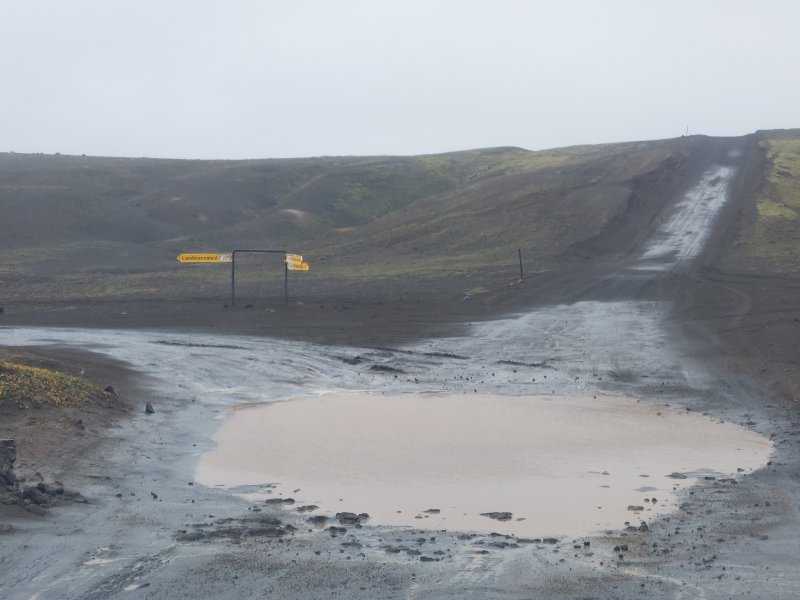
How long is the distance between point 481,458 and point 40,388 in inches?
287

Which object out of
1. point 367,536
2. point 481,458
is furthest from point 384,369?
point 367,536

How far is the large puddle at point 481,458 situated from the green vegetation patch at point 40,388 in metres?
2.52

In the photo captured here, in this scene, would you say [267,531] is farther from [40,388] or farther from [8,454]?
[40,388]

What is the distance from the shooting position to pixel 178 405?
1973 centimetres

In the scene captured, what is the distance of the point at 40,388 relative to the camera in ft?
56.5

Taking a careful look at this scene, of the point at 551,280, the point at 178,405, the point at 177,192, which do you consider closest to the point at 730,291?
the point at 551,280

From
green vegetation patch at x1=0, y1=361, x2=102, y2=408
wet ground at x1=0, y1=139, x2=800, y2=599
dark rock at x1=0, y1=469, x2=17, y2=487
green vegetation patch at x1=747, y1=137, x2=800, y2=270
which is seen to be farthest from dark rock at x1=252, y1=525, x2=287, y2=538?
green vegetation patch at x1=747, y1=137, x2=800, y2=270

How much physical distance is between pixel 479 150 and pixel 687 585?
104 m

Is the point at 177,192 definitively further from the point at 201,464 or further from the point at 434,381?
the point at 201,464

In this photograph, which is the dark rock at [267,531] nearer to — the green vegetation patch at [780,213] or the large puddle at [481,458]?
the large puddle at [481,458]

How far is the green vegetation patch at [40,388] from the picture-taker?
16500 mm

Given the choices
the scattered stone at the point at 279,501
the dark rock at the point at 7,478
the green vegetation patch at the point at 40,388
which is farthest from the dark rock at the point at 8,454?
the scattered stone at the point at 279,501

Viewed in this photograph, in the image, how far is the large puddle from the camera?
40.2 ft

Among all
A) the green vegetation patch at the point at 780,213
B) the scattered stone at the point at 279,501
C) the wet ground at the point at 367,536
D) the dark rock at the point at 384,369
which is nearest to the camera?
the wet ground at the point at 367,536
